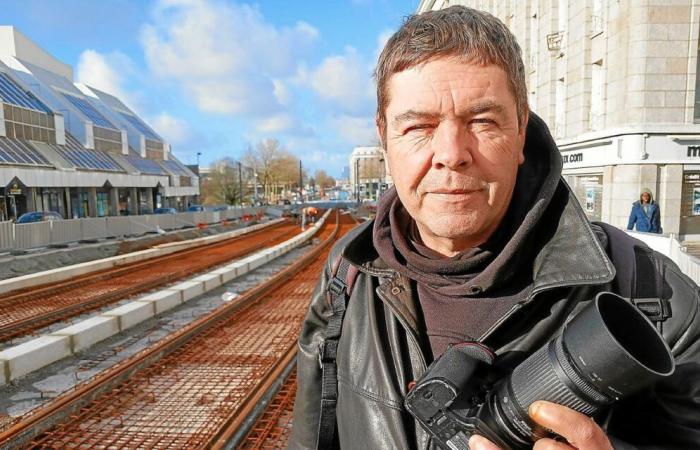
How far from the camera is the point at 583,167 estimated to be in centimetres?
1576

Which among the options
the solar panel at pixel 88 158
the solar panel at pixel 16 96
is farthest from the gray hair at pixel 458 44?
the solar panel at pixel 88 158

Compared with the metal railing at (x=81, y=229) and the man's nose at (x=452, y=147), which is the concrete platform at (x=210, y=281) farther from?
the man's nose at (x=452, y=147)

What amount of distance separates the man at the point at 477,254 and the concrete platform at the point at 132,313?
7337mm

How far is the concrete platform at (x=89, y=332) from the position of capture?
6527 millimetres

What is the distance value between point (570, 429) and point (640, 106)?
50.2ft

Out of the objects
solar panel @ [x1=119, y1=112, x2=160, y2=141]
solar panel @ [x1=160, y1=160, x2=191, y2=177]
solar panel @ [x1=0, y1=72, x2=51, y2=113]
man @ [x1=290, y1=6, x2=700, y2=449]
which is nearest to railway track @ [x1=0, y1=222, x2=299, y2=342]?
Answer: man @ [x1=290, y1=6, x2=700, y2=449]

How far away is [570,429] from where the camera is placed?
0.94 m

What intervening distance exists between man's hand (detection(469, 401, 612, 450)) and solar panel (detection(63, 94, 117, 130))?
175 ft

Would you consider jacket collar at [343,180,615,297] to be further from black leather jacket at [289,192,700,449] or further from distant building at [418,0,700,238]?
distant building at [418,0,700,238]

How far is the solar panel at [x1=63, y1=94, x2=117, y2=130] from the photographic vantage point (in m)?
46.2

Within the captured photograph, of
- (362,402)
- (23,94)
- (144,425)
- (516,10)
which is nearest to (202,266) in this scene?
(144,425)

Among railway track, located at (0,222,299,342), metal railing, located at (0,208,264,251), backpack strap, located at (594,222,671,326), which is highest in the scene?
backpack strap, located at (594,222,671,326)

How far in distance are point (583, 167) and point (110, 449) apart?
16741 millimetres

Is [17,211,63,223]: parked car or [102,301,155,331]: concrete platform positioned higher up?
[17,211,63,223]: parked car
